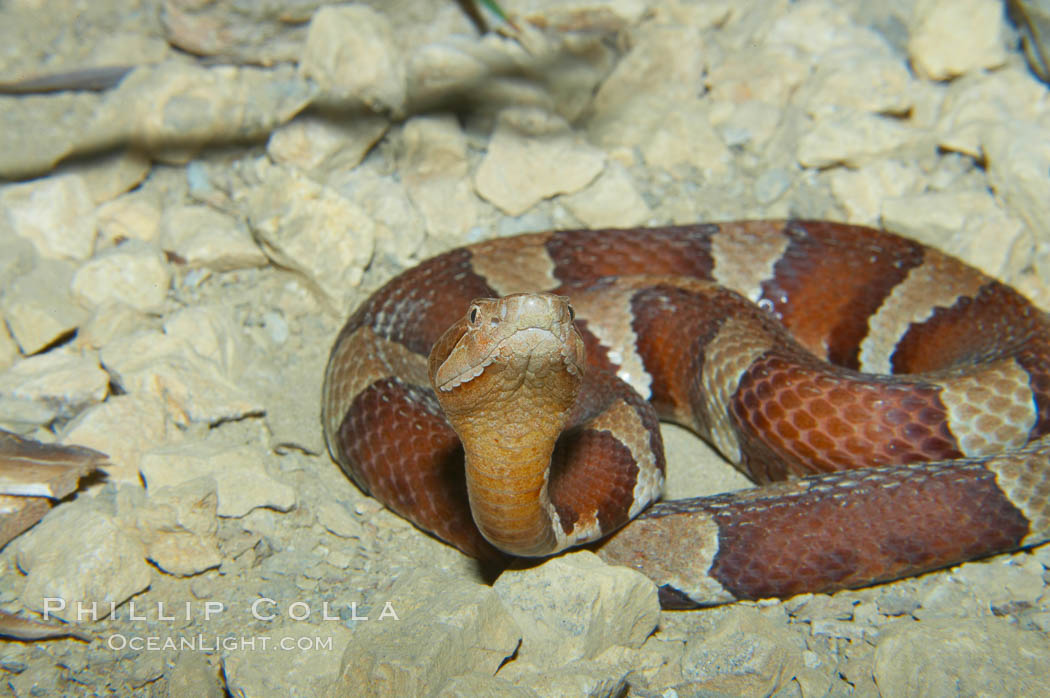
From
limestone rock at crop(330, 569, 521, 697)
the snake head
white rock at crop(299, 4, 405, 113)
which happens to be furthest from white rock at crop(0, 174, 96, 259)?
the snake head

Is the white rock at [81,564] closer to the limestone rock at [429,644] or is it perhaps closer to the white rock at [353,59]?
the limestone rock at [429,644]

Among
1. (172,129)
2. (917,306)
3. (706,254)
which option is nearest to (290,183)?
(172,129)

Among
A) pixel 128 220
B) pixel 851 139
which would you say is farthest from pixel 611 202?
pixel 128 220

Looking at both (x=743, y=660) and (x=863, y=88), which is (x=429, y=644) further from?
(x=863, y=88)

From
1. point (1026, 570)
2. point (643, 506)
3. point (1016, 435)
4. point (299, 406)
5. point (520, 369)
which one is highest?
point (520, 369)

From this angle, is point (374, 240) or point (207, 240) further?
point (374, 240)

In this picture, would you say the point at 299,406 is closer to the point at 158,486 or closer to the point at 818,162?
the point at 158,486
